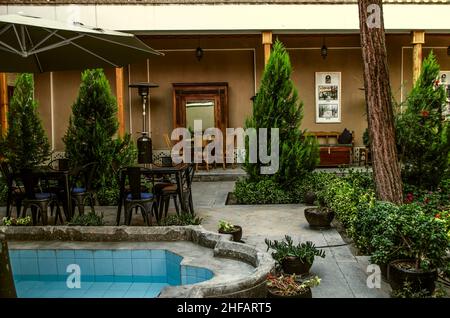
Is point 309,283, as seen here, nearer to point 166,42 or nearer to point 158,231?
point 158,231

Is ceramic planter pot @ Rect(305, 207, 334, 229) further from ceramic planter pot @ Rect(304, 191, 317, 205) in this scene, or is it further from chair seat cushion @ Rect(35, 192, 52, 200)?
chair seat cushion @ Rect(35, 192, 52, 200)

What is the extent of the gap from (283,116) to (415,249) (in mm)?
5355

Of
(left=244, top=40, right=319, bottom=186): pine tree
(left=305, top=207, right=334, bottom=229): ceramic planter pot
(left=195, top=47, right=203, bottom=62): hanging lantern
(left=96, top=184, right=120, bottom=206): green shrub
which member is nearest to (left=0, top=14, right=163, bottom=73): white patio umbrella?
(left=96, top=184, right=120, bottom=206): green shrub

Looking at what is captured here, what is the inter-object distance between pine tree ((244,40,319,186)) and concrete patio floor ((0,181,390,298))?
31.1 inches

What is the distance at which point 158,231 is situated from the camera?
6.07 metres

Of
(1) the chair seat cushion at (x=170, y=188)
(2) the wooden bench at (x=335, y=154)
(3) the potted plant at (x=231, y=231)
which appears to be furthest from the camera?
(2) the wooden bench at (x=335, y=154)

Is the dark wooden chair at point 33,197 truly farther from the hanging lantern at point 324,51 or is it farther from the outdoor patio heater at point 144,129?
the hanging lantern at point 324,51

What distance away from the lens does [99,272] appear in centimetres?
554

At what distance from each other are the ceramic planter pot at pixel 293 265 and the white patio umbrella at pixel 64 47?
3.33 metres

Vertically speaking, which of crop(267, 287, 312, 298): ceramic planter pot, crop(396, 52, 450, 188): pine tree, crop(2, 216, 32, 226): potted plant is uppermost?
crop(396, 52, 450, 188): pine tree

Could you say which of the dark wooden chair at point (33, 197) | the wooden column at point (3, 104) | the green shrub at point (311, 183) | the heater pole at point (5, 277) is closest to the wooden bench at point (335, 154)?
the green shrub at point (311, 183)

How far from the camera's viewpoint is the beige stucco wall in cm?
1441

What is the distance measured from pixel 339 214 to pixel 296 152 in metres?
2.51

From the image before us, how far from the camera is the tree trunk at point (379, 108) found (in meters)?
6.32
